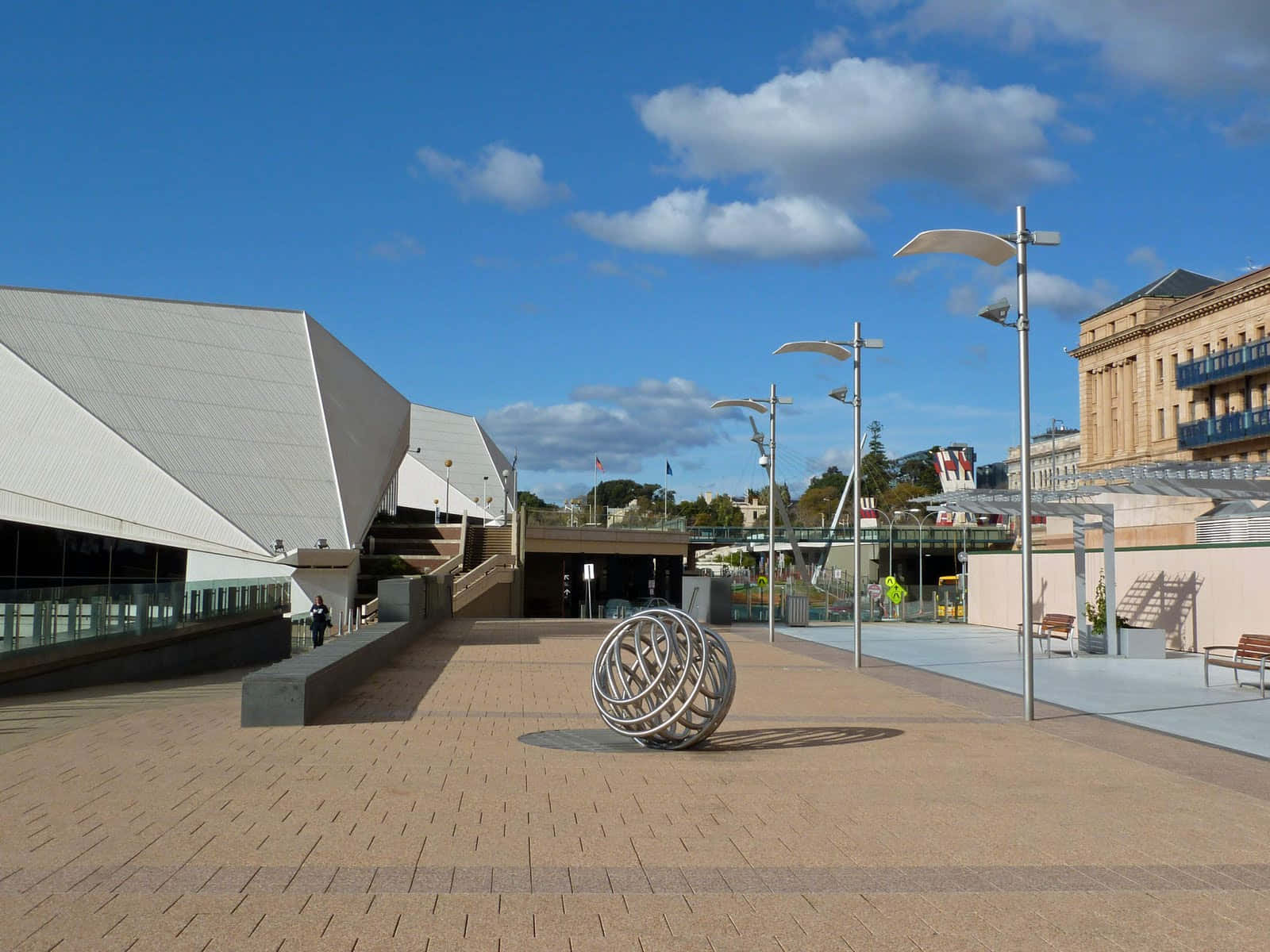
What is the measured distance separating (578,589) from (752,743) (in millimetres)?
66622

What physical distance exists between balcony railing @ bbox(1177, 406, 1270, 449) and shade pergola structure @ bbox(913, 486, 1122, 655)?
30502 millimetres

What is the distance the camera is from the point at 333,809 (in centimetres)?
739

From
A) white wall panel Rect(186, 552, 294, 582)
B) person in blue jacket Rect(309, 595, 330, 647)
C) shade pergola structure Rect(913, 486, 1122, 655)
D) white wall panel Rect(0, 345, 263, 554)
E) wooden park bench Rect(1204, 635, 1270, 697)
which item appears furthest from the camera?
white wall panel Rect(186, 552, 294, 582)

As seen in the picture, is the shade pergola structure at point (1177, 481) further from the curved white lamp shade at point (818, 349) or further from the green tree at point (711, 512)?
the green tree at point (711, 512)

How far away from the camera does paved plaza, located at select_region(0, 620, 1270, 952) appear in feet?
16.9

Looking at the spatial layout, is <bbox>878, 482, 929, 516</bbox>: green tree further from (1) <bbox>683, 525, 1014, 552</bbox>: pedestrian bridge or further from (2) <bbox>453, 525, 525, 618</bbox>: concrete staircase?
(2) <bbox>453, 525, 525, 618</bbox>: concrete staircase

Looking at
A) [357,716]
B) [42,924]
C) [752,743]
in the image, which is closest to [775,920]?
[42,924]

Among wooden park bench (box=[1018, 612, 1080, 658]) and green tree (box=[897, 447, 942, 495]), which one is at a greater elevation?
green tree (box=[897, 447, 942, 495])

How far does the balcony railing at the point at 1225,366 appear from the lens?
47531 millimetres

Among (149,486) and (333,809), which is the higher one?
(149,486)

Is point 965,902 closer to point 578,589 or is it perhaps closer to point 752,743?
point 752,743

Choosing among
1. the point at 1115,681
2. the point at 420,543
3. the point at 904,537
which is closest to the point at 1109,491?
the point at 1115,681

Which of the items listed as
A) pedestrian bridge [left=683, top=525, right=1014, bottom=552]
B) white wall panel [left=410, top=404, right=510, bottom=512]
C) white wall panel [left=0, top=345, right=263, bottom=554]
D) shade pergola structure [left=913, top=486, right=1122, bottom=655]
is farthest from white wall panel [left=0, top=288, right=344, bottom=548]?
pedestrian bridge [left=683, top=525, right=1014, bottom=552]

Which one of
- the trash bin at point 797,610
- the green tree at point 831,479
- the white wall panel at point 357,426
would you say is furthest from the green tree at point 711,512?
the trash bin at point 797,610
